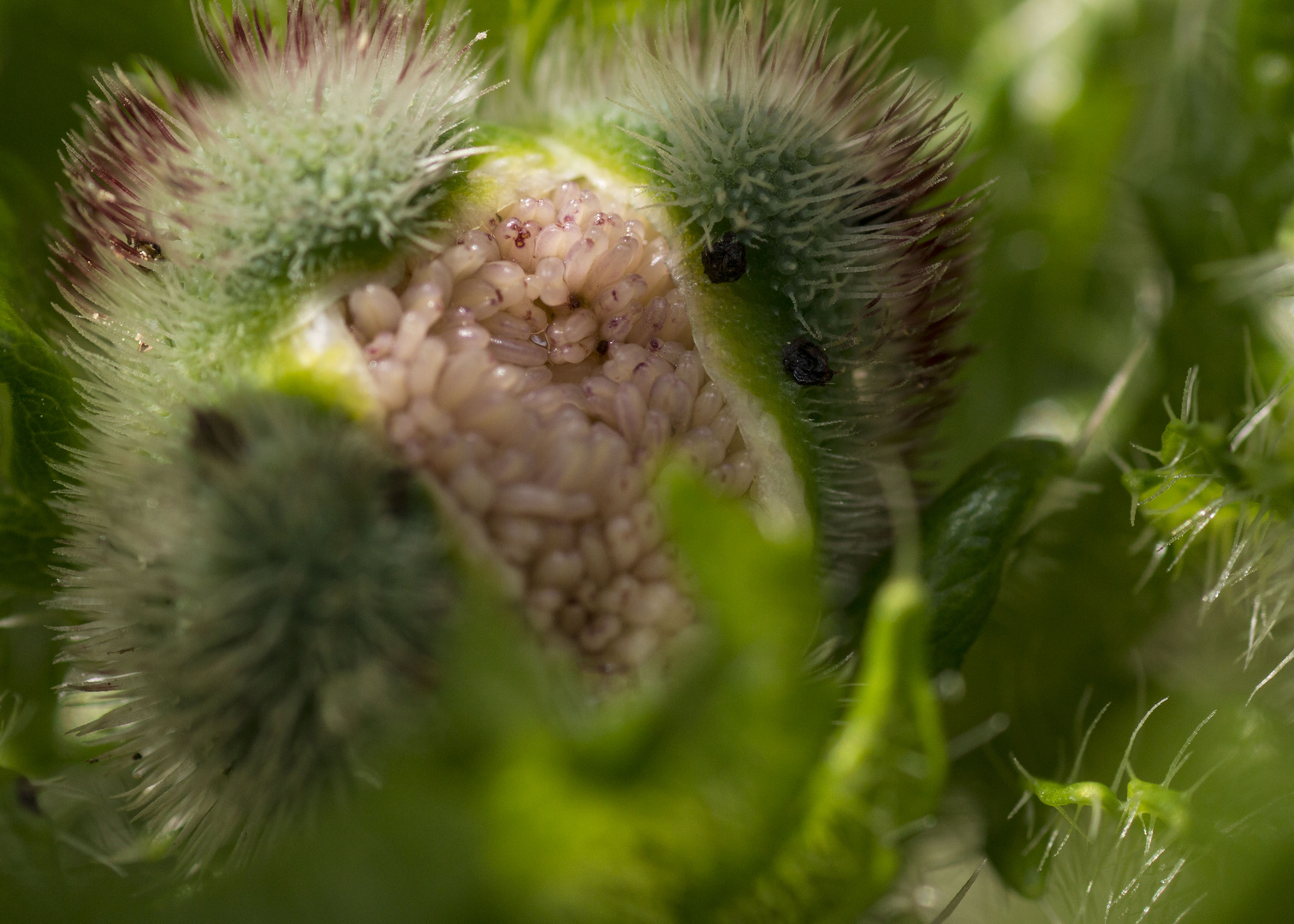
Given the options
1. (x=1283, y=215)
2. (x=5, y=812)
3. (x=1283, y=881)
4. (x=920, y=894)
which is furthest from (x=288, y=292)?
(x=1283, y=215)

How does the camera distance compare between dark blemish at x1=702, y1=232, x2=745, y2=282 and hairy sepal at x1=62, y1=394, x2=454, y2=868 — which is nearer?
hairy sepal at x1=62, y1=394, x2=454, y2=868

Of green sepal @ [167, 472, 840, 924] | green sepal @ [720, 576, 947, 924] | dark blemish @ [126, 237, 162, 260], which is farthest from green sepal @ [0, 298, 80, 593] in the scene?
green sepal @ [720, 576, 947, 924]

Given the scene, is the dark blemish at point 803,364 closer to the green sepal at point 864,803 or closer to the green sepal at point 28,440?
the green sepal at point 864,803

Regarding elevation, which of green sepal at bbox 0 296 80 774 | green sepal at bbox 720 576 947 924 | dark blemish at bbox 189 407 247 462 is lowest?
green sepal at bbox 720 576 947 924

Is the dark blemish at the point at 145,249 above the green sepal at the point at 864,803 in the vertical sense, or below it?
above

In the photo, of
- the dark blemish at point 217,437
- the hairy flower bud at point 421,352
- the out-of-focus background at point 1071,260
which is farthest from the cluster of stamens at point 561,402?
the out-of-focus background at point 1071,260

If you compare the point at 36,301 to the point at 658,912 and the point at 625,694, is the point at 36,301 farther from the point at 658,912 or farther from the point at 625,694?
the point at 658,912

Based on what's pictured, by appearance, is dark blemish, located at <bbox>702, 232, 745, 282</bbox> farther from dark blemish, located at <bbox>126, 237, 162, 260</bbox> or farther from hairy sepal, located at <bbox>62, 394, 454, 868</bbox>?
dark blemish, located at <bbox>126, 237, 162, 260</bbox>
